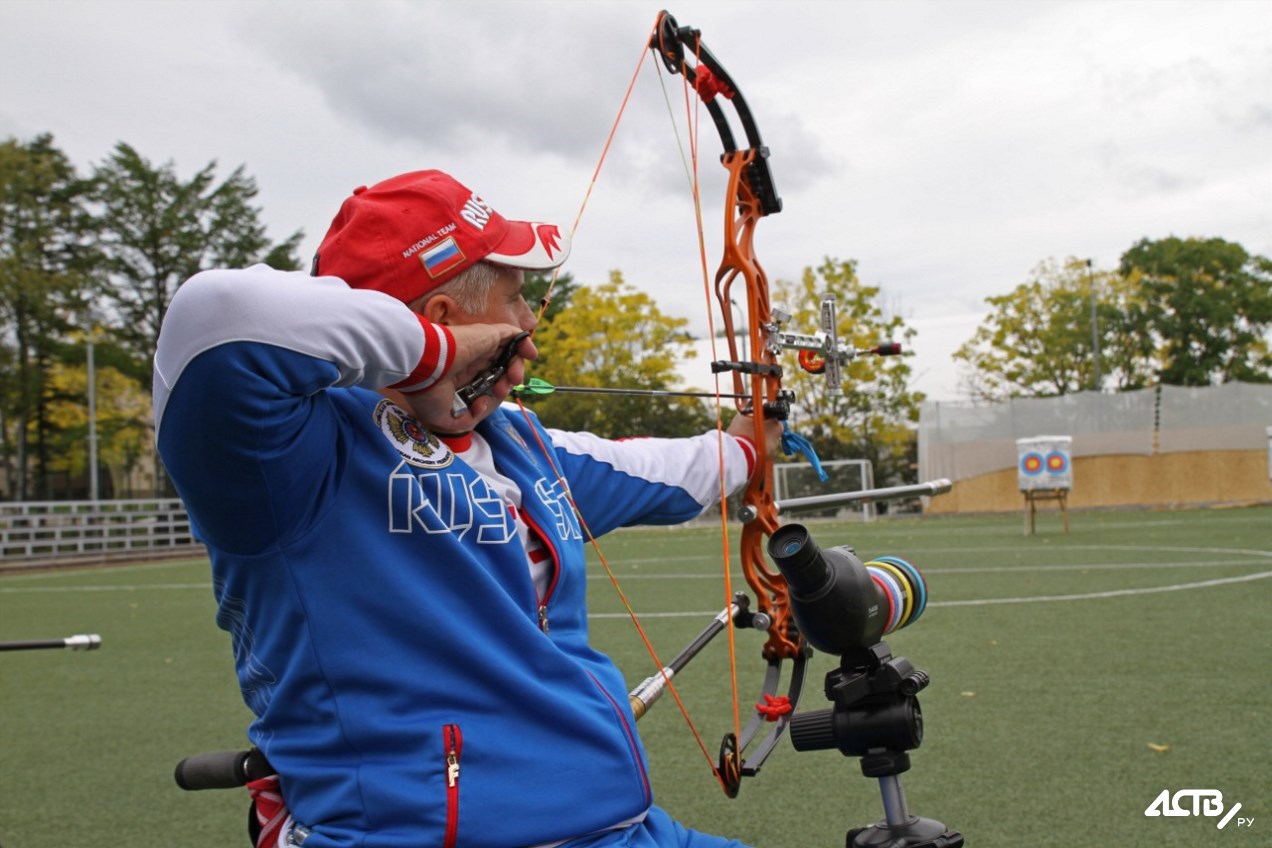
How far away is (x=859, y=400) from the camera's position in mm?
27609

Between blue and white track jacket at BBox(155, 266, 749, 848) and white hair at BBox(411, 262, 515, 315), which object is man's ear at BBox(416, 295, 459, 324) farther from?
blue and white track jacket at BBox(155, 266, 749, 848)

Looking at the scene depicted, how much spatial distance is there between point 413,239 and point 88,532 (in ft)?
70.2

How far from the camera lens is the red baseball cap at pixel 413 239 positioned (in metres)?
1.56

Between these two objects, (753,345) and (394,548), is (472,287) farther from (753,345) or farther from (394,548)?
(753,345)

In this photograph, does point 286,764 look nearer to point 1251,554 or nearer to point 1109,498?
point 1251,554

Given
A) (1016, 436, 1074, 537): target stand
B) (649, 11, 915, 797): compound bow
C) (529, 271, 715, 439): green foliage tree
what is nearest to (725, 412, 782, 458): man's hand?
(649, 11, 915, 797): compound bow

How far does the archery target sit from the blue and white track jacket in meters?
15.2

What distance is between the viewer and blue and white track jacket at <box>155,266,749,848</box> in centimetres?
129

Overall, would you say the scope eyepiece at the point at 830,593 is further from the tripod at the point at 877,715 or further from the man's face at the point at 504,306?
the man's face at the point at 504,306

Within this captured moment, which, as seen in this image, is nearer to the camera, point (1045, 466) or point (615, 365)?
point (615, 365)

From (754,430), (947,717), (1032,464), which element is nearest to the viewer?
(754,430)

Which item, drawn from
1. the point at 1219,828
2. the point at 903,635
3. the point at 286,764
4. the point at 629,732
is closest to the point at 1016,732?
the point at 1219,828

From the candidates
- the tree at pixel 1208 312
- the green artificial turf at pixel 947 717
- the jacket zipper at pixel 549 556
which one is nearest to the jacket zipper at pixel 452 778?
the jacket zipper at pixel 549 556

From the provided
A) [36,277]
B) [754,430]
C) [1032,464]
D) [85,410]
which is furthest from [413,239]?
[85,410]
